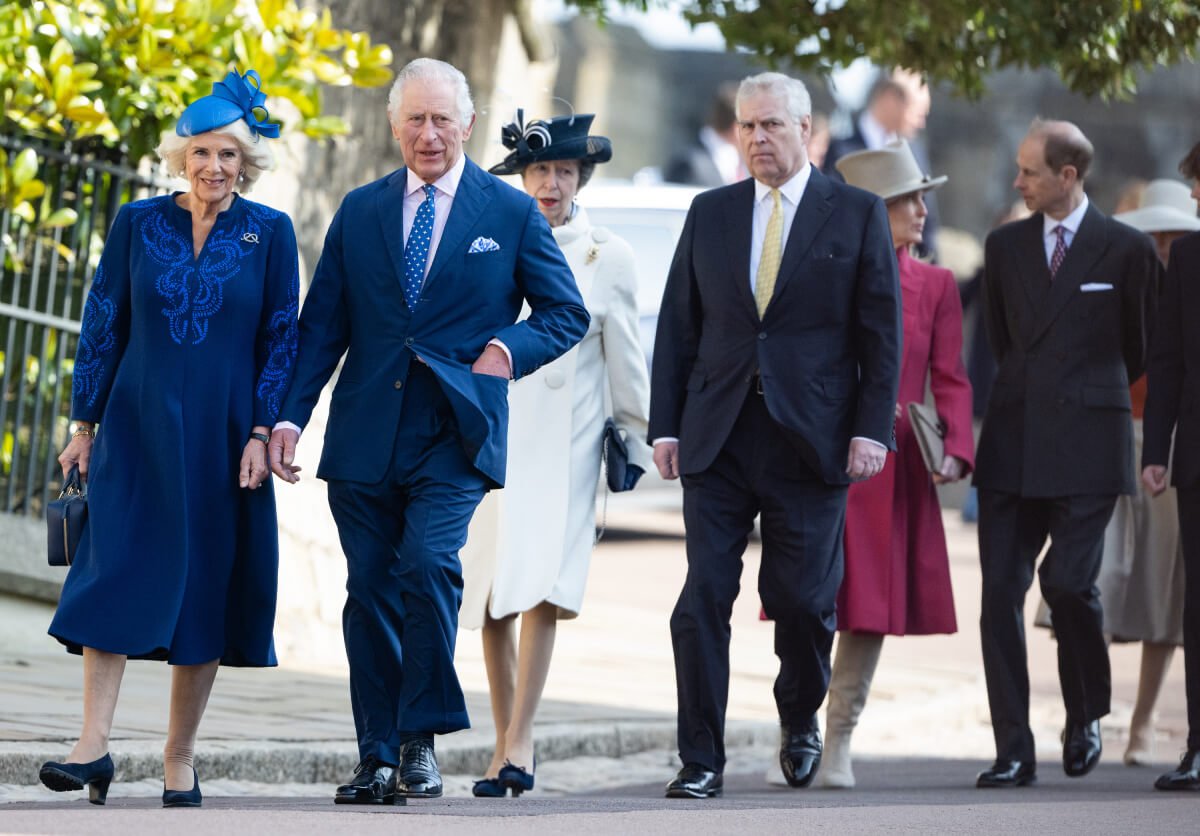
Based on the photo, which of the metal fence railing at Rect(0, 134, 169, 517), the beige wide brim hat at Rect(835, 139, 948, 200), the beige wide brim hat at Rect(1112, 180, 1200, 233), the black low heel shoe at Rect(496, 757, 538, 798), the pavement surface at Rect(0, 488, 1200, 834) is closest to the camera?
the pavement surface at Rect(0, 488, 1200, 834)

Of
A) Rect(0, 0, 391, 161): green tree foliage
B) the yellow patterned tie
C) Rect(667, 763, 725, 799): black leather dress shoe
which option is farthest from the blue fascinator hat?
Rect(0, 0, 391, 161): green tree foliage

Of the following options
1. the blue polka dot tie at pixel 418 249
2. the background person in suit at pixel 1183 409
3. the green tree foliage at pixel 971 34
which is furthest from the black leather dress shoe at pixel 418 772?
the green tree foliage at pixel 971 34

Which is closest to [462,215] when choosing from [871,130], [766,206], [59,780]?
[766,206]

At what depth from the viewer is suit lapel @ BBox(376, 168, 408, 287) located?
6.43 metres

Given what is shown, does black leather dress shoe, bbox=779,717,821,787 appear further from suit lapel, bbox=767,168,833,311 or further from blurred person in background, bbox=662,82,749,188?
blurred person in background, bbox=662,82,749,188

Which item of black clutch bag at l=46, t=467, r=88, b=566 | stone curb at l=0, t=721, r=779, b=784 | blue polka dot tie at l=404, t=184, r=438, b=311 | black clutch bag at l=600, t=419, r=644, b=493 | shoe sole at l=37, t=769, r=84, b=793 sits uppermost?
blue polka dot tie at l=404, t=184, r=438, b=311

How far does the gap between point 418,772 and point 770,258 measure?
1.98 m

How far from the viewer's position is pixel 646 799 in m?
6.70

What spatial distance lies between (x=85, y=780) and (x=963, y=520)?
46.4ft

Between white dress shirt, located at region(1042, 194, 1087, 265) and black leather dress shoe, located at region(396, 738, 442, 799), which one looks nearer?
black leather dress shoe, located at region(396, 738, 442, 799)

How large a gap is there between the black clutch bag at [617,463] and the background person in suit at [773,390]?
0.25m

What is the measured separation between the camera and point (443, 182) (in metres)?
6.52

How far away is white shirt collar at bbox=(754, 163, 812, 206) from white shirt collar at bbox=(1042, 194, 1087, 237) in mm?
1234

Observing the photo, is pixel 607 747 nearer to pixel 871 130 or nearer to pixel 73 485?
pixel 73 485
